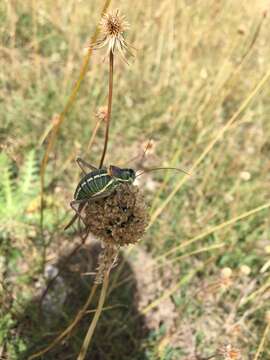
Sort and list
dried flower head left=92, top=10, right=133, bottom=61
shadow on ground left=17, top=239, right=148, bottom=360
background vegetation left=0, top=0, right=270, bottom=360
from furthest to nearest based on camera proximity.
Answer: background vegetation left=0, top=0, right=270, bottom=360, shadow on ground left=17, top=239, right=148, bottom=360, dried flower head left=92, top=10, right=133, bottom=61

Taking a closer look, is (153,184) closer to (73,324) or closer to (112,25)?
(73,324)

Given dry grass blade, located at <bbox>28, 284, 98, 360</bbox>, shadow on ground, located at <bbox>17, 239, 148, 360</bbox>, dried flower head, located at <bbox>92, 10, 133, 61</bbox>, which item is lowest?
dry grass blade, located at <bbox>28, 284, 98, 360</bbox>

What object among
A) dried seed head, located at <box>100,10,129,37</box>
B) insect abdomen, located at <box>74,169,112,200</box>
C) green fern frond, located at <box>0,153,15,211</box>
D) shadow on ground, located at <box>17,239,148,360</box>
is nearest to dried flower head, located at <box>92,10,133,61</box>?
dried seed head, located at <box>100,10,129,37</box>

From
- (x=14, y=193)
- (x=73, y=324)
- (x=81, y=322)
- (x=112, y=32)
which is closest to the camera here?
(x=112, y=32)

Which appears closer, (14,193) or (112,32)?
(112,32)

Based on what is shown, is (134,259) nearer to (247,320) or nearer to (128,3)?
(247,320)

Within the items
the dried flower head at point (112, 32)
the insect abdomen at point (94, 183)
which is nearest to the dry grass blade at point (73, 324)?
the insect abdomen at point (94, 183)

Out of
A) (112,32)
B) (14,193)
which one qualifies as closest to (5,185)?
(14,193)

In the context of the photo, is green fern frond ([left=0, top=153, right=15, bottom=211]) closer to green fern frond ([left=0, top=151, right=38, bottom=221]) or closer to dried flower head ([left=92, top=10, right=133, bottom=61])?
green fern frond ([left=0, top=151, right=38, bottom=221])
